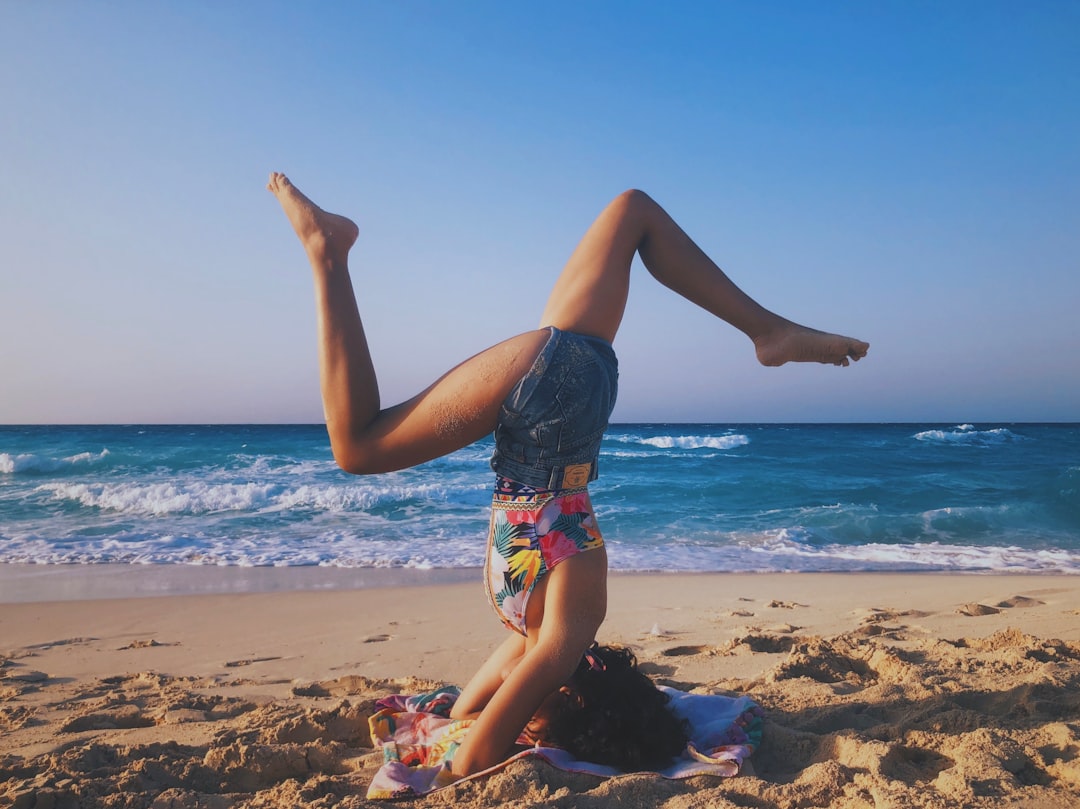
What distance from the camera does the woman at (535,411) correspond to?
2447 millimetres

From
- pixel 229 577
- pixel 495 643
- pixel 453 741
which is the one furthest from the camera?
pixel 229 577

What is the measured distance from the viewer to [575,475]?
261 cm

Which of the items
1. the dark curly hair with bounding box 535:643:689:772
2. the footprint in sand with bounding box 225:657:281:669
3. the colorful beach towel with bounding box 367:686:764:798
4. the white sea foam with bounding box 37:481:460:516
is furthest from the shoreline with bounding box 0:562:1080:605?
the white sea foam with bounding box 37:481:460:516

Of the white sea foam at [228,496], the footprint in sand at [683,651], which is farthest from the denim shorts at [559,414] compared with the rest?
the white sea foam at [228,496]

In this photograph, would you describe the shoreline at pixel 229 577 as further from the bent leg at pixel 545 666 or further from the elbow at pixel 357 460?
the elbow at pixel 357 460

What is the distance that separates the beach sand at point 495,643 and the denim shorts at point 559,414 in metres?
0.99

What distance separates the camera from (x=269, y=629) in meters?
5.49

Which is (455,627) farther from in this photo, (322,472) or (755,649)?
(322,472)

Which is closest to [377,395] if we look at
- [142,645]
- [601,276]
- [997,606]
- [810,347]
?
[601,276]

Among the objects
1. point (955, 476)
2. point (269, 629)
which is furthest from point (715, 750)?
point (955, 476)

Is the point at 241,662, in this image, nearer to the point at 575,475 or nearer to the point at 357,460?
the point at 357,460

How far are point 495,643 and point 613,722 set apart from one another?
2.46 metres

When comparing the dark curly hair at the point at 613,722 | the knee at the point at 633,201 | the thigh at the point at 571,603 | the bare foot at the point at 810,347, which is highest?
the knee at the point at 633,201

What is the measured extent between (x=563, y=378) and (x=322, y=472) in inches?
685
